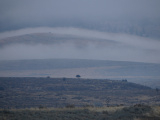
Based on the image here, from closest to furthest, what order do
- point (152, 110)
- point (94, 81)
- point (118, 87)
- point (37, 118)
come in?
point (37, 118), point (152, 110), point (118, 87), point (94, 81)

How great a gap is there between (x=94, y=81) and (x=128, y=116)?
243ft

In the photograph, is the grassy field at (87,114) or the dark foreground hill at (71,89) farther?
the dark foreground hill at (71,89)

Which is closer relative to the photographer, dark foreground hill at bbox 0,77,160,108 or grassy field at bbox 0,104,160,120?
grassy field at bbox 0,104,160,120

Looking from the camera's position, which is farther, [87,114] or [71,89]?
[71,89]

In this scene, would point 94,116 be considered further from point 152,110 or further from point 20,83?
point 20,83

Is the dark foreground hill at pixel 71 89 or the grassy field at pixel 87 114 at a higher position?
the dark foreground hill at pixel 71 89

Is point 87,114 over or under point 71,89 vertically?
under

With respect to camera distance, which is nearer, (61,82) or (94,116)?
(94,116)

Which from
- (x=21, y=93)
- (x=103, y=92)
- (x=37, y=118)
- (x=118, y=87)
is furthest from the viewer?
(x=118, y=87)

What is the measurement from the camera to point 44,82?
340 ft

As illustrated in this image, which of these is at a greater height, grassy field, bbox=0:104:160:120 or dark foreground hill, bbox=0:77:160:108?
dark foreground hill, bbox=0:77:160:108

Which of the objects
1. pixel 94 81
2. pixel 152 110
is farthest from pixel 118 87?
pixel 152 110

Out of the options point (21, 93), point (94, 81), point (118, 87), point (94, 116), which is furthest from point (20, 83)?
point (94, 116)

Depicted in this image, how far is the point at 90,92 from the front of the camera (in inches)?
3487
